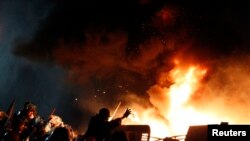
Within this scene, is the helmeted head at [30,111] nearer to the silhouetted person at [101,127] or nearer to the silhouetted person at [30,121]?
the silhouetted person at [30,121]

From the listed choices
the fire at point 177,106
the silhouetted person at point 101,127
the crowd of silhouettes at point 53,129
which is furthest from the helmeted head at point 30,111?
the fire at point 177,106

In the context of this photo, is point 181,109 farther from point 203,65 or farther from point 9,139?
point 9,139

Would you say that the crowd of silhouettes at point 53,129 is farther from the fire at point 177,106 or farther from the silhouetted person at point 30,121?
the fire at point 177,106

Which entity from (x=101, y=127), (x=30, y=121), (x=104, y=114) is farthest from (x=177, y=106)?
(x=101, y=127)

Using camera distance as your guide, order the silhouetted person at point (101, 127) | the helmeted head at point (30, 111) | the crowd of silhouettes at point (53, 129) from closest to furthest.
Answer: the crowd of silhouettes at point (53, 129)
the silhouetted person at point (101, 127)
the helmeted head at point (30, 111)

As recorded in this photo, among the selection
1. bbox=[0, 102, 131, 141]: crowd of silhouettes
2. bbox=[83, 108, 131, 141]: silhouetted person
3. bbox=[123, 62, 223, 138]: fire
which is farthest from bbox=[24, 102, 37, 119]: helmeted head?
bbox=[123, 62, 223, 138]: fire

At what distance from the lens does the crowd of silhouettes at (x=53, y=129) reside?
564 centimetres

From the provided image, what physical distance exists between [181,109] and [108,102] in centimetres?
1093

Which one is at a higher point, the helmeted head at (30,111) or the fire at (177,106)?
the fire at (177,106)

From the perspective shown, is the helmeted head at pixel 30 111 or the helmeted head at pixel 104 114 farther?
the helmeted head at pixel 30 111

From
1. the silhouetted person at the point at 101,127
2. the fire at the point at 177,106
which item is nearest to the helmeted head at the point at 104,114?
the silhouetted person at the point at 101,127

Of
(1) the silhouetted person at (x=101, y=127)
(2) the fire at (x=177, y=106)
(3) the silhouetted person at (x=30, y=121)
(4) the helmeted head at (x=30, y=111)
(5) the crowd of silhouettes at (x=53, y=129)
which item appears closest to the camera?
(5) the crowd of silhouettes at (x=53, y=129)

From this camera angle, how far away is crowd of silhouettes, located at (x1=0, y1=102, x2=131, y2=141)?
5635mm

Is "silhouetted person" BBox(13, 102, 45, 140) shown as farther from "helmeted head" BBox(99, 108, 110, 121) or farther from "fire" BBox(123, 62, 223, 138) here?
"fire" BBox(123, 62, 223, 138)
